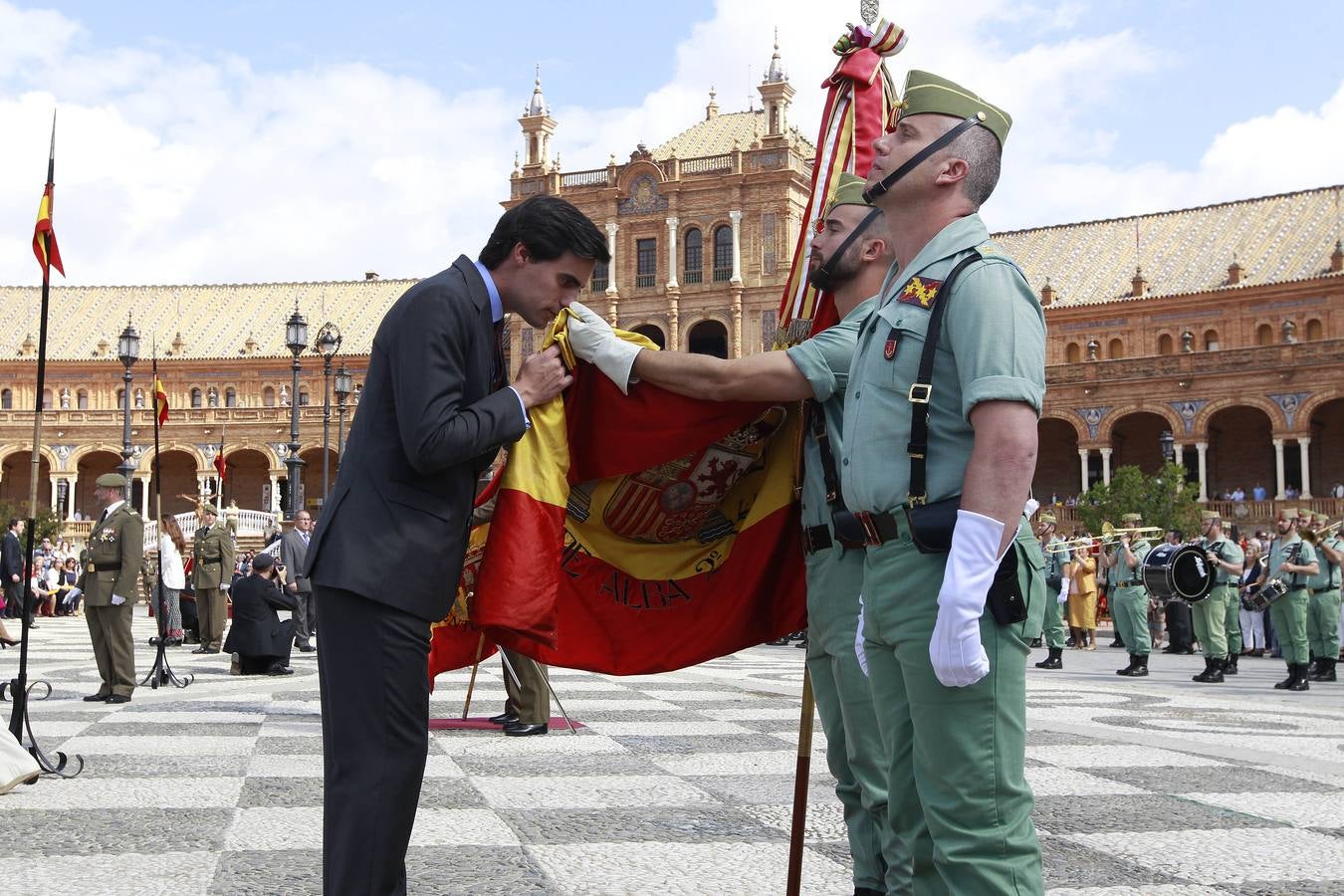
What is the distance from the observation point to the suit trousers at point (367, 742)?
273cm

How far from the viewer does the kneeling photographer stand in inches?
446

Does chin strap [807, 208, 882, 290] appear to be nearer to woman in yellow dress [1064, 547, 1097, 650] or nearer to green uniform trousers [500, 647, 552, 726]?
green uniform trousers [500, 647, 552, 726]

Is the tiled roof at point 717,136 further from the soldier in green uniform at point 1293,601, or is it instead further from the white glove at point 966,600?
the white glove at point 966,600

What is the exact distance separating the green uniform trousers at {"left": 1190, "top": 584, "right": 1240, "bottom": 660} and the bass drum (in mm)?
104

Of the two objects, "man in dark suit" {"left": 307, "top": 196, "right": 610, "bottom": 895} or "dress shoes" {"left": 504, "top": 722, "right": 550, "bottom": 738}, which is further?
"dress shoes" {"left": 504, "top": 722, "right": 550, "bottom": 738}

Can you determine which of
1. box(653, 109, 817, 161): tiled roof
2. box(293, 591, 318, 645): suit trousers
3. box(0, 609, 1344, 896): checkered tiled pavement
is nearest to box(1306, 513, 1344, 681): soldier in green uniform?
box(0, 609, 1344, 896): checkered tiled pavement

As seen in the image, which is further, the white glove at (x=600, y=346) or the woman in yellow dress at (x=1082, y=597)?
the woman in yellow dress at (x=1082, y=597)

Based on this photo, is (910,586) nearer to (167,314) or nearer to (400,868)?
(400,868)

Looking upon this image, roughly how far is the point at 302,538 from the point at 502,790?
33.8 feet

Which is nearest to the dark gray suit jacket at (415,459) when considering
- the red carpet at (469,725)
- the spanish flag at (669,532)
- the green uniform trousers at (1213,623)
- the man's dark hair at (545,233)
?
the man's dark hair at (545,233)

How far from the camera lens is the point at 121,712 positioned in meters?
8.34

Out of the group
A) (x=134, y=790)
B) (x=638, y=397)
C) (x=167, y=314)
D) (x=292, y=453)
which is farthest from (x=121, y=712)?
(x=167, y=314)

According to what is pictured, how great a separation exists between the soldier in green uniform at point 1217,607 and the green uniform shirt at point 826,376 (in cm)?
1046

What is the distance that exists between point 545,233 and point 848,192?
964 mm
